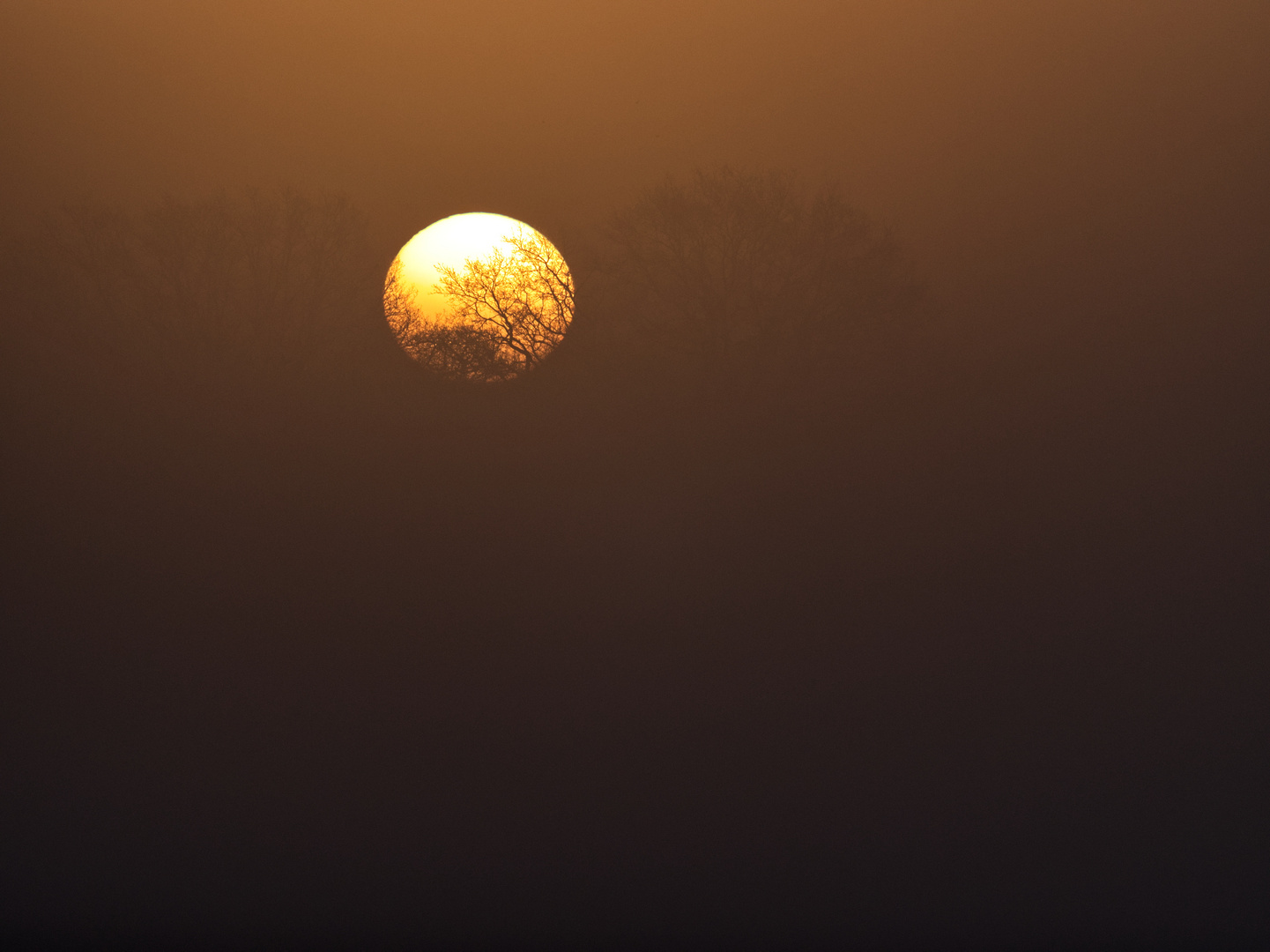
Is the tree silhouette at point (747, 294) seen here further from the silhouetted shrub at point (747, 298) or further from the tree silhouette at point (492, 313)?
the tree silhouette at point (492, 313)

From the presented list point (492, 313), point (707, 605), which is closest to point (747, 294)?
point (492, 313)

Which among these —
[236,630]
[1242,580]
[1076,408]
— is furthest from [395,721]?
[1242,580]

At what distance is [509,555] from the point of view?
5.88 ft

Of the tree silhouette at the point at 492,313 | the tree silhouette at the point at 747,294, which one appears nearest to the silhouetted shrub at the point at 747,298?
the tree silhouette at the point at 747,294

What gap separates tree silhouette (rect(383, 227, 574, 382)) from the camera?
177 cm

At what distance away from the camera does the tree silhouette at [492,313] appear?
1.77 meters

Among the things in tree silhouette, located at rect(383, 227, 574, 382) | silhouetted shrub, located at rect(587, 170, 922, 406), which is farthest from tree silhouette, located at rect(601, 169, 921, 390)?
tree silhouette, located at rect(383, 227, 574, 382)

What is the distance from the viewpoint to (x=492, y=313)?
69.6 inches

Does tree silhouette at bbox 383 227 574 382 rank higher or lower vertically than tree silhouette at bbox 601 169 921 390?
lower

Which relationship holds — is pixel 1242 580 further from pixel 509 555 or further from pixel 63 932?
pixel 63 932

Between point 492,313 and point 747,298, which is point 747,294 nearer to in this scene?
point 747,298

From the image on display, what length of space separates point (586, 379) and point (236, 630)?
1.05 metres

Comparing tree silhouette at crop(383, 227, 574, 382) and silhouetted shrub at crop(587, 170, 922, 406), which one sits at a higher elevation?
silhouetted shrub at crop(587, 170, 922, 406)

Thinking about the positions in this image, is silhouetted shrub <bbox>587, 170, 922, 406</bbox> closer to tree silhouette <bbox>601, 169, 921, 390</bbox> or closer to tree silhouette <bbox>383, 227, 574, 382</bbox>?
tree silhouette <bbox>601, 169, 921, 390</bbox>
